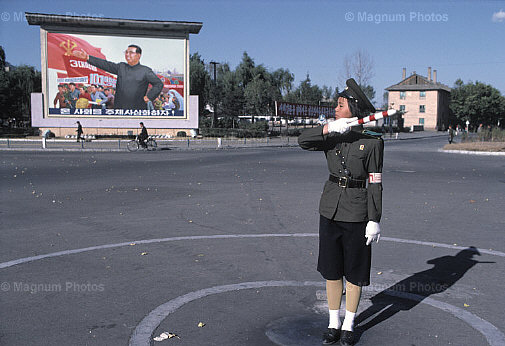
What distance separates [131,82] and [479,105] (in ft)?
251

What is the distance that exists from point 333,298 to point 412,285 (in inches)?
63.5

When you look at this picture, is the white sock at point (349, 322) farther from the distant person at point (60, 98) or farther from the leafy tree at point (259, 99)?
the leafy tree at point (259, 99)

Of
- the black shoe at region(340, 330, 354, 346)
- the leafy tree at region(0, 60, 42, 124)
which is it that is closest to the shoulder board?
the black shoe at region(340, 330, 354, 346)

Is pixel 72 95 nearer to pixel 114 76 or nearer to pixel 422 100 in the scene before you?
pixel 114 76

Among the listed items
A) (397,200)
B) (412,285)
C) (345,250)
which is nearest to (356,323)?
(345,250)

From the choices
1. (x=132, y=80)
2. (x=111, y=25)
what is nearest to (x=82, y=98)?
(x=132, y=80)

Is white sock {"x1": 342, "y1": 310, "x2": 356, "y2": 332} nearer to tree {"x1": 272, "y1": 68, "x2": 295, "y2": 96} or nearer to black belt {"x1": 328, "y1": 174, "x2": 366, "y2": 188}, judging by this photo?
black belt {"x1": 328, "y1": 174, "x2": 366, "y2": 188}

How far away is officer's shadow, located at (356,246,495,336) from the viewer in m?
4.30

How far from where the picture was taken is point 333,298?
390 cm

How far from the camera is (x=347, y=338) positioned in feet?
12.2

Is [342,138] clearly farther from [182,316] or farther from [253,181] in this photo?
[253,181]

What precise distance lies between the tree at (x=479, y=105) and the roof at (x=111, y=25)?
69.8 m

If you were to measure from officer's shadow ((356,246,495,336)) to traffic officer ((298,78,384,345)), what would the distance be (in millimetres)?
380

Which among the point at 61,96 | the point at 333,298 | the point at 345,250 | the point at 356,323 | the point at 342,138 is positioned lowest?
the point at 356,323
